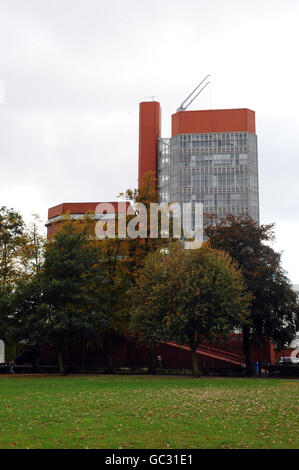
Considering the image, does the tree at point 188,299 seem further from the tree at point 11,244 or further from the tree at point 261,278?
the tree at point 11,244

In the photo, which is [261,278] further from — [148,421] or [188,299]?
[148,421]

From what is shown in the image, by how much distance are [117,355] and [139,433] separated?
49513 millimetres

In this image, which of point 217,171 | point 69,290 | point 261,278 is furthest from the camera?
point 217,171

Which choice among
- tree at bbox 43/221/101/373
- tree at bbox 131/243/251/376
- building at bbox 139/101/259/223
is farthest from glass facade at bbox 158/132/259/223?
tree at bbox 131/243/251/376

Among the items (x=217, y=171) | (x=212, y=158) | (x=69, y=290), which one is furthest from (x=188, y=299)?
(x=212, y=158)

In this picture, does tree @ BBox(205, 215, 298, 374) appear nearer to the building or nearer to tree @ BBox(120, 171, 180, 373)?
tree @ BBox(120, 171, 180, 373)

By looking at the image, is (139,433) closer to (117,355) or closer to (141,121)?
(117,355)

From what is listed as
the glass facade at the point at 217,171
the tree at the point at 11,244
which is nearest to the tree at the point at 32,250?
the tree at the point at 11,244

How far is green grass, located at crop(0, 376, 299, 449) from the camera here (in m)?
13.0

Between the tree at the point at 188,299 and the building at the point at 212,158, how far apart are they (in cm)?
10928

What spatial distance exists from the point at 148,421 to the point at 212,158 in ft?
462

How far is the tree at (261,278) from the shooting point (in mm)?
49219

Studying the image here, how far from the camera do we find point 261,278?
161ft
